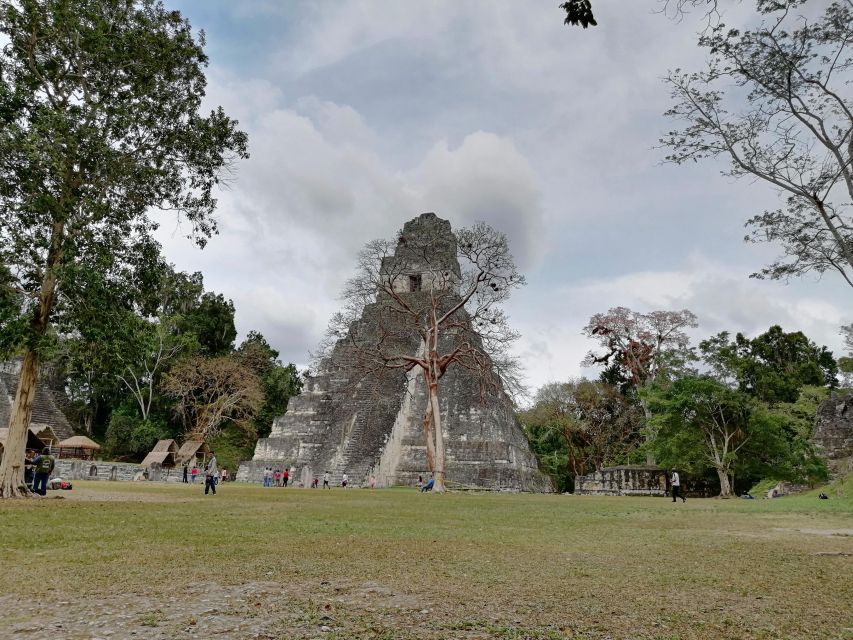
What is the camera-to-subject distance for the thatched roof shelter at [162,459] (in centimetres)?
2844

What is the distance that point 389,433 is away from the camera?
21547 mm

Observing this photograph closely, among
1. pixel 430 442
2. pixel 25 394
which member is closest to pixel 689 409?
pixel 430 442

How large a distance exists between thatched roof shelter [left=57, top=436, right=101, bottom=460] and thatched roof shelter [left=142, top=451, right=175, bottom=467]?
2.73 meters

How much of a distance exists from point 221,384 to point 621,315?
80.1 feet

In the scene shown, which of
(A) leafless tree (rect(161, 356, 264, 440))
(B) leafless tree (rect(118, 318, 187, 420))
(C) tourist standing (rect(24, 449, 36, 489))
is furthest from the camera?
(B) leafless tree (rect(118, 318, 187, 420))

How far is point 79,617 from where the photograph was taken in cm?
292

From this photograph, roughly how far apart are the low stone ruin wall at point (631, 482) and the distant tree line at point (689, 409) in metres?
1.04

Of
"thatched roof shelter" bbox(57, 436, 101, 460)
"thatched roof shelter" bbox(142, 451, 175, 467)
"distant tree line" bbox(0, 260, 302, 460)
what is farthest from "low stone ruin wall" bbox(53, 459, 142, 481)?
"distant tree line" bbox(0, 260, 302, 460)

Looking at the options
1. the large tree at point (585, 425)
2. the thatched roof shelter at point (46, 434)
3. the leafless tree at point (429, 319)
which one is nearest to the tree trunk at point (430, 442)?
the leafless tree at point (429, 319)

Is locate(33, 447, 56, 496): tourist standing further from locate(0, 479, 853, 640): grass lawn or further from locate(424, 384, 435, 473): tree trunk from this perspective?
locate(424, 384, 435, 473): tree trunk

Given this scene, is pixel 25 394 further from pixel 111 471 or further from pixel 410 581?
pixel 111 471

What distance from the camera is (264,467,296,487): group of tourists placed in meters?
22.1

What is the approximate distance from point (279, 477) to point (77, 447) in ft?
44.1

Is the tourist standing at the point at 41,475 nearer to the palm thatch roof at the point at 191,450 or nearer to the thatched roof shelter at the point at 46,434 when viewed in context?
the palm thatch roof at the point at 191,450
